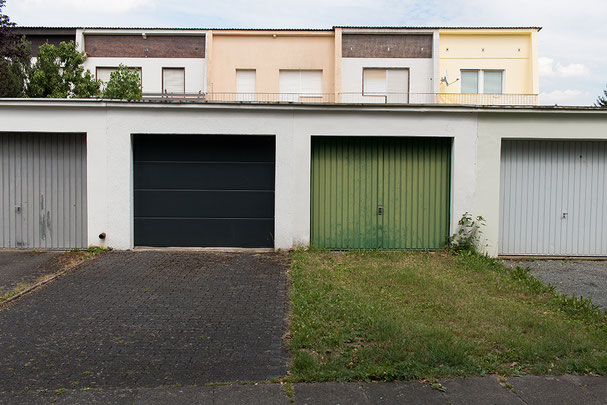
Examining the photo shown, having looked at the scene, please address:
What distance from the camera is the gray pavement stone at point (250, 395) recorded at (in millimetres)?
4129

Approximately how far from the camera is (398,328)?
558 centimetres

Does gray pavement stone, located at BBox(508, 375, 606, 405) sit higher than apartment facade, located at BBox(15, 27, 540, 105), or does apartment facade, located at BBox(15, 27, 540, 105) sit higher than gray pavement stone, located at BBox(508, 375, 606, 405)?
apartment facade, located at BBox(15, 27, 540, 105)

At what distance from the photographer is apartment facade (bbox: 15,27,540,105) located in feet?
73.7

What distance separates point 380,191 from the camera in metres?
10.7

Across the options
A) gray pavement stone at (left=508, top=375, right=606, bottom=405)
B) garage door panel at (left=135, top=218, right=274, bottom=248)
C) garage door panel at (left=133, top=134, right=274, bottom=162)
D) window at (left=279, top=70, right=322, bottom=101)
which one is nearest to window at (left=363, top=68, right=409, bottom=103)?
window at (left=279, top=70, right=322, bottom=101)

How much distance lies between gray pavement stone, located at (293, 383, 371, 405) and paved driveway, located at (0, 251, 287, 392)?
414 millimetres

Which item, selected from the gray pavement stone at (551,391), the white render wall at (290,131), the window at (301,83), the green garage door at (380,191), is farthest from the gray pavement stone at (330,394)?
the window at (301,83)

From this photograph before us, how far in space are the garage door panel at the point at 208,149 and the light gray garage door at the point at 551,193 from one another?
488 centimetres

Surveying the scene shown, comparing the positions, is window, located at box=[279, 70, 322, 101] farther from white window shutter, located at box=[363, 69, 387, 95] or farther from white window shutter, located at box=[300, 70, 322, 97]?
white window shutter, located at box=[363, 69, 387, 95]

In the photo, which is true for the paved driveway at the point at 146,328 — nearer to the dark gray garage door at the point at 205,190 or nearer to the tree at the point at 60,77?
the dark gray garage door at the point at 205,190

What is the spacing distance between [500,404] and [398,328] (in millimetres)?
1574

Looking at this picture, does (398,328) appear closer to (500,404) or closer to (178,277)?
(500,404)

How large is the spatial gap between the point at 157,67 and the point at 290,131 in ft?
48.0

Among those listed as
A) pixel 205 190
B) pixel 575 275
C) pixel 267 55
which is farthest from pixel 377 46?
pixel 575 275
